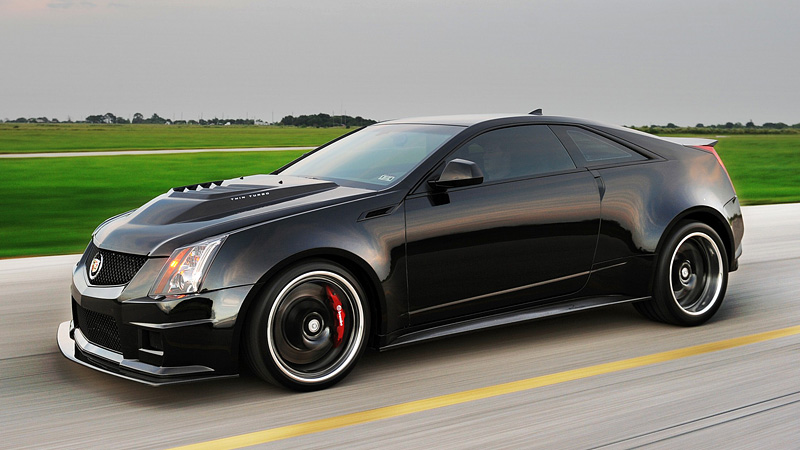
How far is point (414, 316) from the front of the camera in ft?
16.2

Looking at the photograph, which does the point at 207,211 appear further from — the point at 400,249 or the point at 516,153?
the point at 516,153

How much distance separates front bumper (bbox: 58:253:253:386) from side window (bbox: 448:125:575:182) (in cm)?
180

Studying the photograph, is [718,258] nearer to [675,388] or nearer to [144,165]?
[675,388]

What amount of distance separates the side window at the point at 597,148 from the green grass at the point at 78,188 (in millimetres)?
6515

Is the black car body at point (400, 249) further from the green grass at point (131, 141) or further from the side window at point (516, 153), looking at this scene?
the green grass at point (131, 141)

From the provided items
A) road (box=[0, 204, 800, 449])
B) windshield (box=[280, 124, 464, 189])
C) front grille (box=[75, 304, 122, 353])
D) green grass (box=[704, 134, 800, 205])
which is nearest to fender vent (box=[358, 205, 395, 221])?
windshield (box=[280, 124, 464, 189])

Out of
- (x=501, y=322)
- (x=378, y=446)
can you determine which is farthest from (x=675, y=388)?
(x=378, y=446)

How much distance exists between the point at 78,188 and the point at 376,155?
15.3 meters

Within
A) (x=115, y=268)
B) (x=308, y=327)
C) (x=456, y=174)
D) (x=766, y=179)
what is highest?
(x=456, y=174)

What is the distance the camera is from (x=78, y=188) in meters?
19.3

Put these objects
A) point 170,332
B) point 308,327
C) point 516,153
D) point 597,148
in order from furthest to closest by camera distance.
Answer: point 597,148
point 516,153
point 308,327
point 170,332

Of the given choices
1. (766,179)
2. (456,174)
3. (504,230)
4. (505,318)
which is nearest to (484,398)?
(505,318)

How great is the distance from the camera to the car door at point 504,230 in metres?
4.96

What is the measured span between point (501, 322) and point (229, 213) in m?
1.77
